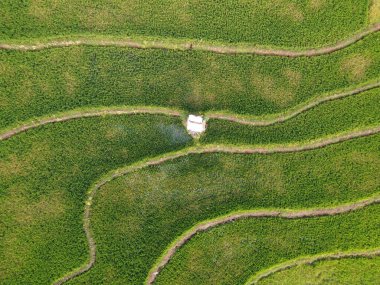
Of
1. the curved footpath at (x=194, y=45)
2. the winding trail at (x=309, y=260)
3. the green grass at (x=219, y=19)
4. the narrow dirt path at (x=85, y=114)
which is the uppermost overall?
the green grass at (x=219, y=19)

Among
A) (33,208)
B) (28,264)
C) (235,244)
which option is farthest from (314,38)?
(28,264)

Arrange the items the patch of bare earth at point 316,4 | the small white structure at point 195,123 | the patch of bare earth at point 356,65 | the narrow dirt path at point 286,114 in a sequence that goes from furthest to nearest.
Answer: the patch of bare earth at point 316,4, the patch of bare earth at point 356,65, the narrow dirt path at point 286,114, the small white structure at point 195,123

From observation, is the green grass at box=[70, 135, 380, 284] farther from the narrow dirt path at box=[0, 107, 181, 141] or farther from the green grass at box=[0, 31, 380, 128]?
the green grass at box=[0, 31, 380, 128]

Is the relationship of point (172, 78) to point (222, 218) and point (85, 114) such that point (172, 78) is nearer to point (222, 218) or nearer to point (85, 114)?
point (85, 114)

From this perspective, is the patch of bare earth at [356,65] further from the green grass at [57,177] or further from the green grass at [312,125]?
the green grass at [57,177]

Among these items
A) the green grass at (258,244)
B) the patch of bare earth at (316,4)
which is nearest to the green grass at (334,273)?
the green grass at (258,244)

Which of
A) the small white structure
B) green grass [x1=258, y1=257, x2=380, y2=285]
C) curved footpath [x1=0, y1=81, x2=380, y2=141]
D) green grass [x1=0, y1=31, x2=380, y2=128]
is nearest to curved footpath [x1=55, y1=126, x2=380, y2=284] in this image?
the small white structure
